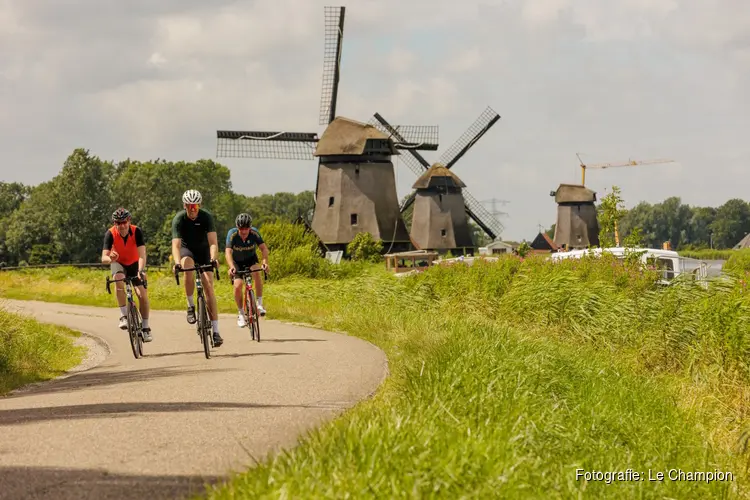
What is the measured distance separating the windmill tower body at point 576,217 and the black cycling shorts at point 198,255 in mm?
75251

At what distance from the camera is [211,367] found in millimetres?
12070

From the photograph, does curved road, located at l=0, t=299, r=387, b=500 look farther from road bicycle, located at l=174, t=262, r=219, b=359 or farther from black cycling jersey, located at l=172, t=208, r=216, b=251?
black cycling jersey, located at l=172, t=208, r=216, b=251

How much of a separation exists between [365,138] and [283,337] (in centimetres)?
4150

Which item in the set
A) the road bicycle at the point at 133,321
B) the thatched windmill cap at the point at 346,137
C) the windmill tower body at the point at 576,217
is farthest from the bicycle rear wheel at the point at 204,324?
the windmill tower body at the point at 576,217

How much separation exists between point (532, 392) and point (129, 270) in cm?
667

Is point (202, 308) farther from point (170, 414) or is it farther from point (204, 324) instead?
point (170, 414)

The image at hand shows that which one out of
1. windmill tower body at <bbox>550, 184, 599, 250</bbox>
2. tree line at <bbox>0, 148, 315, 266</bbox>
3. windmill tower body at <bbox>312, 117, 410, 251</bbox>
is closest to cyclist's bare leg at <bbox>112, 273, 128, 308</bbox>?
windmill tower body at <bbox>312, 117, 410, 251</bbox>

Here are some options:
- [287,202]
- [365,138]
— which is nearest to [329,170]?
[365,138]

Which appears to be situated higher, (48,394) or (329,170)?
(329,170)

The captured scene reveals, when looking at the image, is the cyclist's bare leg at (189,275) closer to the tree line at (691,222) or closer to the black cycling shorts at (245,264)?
the black cycling shorts at (245,264)

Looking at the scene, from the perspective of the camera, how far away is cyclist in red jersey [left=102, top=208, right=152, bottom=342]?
13086 millimetres

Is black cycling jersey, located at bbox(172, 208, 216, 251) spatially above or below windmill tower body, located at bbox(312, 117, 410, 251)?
below

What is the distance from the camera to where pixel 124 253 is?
43.8 ft

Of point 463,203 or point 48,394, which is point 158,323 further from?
point 463,203
